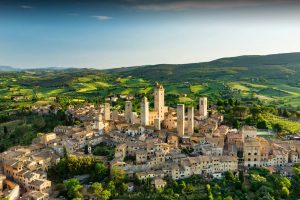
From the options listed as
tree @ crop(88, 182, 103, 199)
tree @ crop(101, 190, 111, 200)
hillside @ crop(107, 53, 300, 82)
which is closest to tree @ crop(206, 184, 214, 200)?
tree @ crop(101, 190, 111, 200)

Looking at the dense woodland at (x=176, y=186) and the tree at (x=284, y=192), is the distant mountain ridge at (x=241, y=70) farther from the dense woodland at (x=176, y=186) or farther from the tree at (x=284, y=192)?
the tree at (x=284, y=192)

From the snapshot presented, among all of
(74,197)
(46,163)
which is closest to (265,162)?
(74,197)

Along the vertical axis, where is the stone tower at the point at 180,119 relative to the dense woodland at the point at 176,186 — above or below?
above

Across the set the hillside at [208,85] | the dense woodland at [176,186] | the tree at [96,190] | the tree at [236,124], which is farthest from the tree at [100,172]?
the hillside at [208,85]

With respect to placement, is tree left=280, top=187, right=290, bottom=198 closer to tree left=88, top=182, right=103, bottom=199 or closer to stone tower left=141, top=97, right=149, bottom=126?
tree left=88, top=182, right=103, bottom=199

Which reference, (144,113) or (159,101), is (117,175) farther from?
(159,101)

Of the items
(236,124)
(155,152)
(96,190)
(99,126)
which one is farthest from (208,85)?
(96,190)
